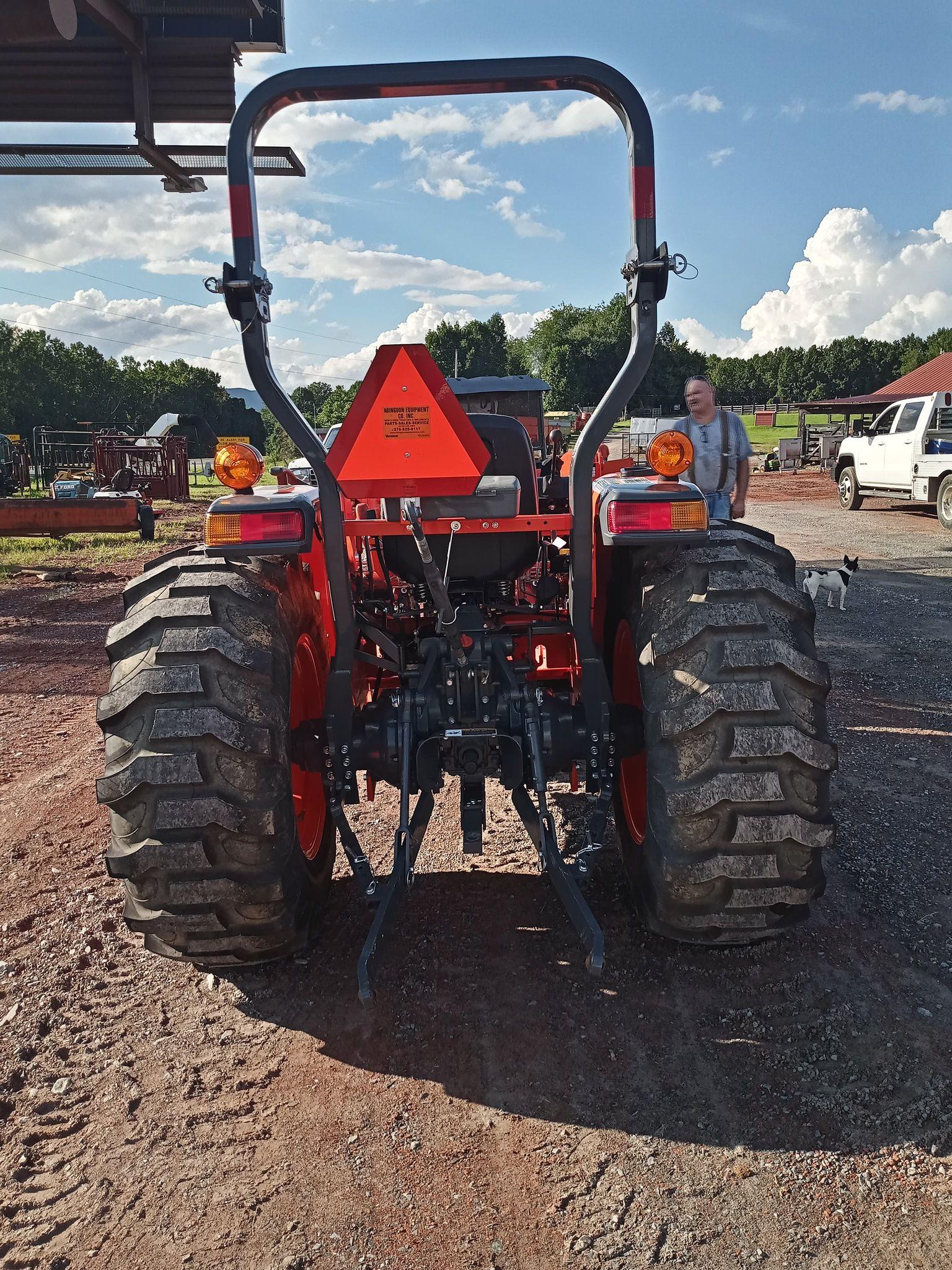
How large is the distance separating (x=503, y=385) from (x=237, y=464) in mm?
4930

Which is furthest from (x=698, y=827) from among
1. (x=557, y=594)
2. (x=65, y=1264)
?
(x=65, y=1264)

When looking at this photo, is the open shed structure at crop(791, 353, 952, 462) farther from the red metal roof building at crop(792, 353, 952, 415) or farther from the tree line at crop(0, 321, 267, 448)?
the tree line at crop(0, 321, 267, 448)

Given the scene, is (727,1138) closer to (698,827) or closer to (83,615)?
(698,827)

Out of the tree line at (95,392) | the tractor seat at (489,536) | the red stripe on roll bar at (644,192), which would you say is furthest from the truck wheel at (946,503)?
the tree line at (95,392)

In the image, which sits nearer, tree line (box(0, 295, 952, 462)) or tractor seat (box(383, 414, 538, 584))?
tractor seat (box(383, 414, 538, 584))

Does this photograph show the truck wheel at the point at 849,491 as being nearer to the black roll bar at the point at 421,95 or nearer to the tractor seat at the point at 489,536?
the tractor seat at the point at 489,536

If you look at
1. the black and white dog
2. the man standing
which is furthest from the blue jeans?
the black and white dog

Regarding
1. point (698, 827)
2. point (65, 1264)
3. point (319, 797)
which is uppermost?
point (698, 827)

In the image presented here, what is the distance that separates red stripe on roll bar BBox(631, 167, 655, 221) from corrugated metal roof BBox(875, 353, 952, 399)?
4875 cm

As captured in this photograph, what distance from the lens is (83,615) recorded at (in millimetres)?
10078

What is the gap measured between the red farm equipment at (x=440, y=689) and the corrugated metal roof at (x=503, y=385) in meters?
4.38

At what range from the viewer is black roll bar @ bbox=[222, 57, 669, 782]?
2.65 metres

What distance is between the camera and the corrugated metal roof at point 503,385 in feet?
24.1

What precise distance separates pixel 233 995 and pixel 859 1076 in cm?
204
